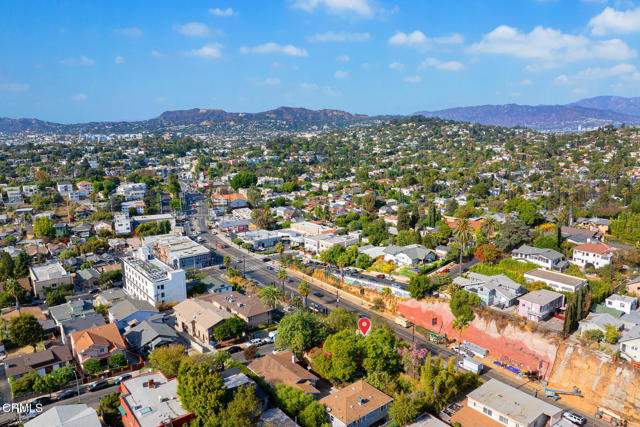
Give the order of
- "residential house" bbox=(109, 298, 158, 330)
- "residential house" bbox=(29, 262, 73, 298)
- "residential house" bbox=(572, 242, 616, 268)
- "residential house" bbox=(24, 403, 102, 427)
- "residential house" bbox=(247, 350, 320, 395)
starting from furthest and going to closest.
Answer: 1. "residential house" bbox=(572, 242, 616, 268)
2. "residential house" bbox=(29, 262, 73, 298)
3. "residential house" bbox=(109, 298, 158, 330)
4. "residential house" bbox=(247, 350, 320, 395)
5. "residential house" bbox=(24, 403, 102, 427)

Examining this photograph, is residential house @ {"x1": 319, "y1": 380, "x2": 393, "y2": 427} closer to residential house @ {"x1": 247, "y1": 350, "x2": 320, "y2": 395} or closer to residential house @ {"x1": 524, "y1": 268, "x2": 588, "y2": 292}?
residential house @ {"x1": 247, "y1": 350, "x2": 320, "y2": 395}

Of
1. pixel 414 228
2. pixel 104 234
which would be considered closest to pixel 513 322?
pixel 414 228

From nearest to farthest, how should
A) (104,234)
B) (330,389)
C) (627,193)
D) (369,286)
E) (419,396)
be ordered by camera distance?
(419,396) → (330,389) → (369,286) → (104,234) → (627,193)

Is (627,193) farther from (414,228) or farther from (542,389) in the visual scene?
(542,389)

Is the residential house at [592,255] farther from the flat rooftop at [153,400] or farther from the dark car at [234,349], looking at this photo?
the flat rooftop at [153,400]

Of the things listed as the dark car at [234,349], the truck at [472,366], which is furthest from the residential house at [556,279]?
the dark car at [234,349]

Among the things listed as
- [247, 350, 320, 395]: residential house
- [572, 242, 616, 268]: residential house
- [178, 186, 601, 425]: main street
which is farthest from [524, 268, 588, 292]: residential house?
[247, 350, 320, 395]: residential house
